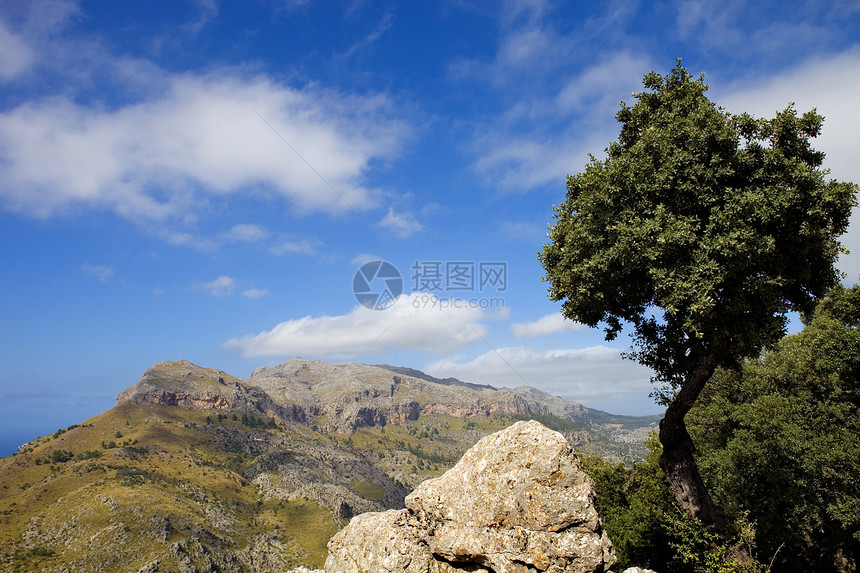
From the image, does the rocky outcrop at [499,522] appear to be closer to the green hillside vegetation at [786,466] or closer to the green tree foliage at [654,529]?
the green tree foliage at [654,529]

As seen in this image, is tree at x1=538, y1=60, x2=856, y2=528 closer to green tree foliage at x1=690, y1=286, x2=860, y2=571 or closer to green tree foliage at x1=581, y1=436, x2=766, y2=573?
green tree foliage at x1=581, y1=436, x2=766, y2=573

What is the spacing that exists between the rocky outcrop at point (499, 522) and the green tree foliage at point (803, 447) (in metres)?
17.5

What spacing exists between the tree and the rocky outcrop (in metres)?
6.78

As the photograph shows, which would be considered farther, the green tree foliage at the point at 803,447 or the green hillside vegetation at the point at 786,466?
the green tree foliage at the point at 803,447

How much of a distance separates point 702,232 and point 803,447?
19013mm

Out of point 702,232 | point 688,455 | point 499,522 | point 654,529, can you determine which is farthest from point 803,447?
point 499,522

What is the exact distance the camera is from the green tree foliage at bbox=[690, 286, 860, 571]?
24.5 metres

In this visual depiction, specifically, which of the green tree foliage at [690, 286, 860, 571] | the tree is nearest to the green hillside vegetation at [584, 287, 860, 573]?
the green tree foliage at [690, 286, 860, 571]

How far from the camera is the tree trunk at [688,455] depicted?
16234mm

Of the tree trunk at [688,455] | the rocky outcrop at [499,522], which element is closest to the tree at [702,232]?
the tree trunk at [688,455]

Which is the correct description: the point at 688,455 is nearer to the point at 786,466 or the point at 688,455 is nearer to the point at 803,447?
the point at 803,447

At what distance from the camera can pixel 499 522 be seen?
11.4 metres

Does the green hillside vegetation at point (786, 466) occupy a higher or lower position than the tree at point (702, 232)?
lower

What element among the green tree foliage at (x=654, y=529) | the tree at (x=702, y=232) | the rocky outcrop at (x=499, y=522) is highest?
the tree at (x=702, y=232)
